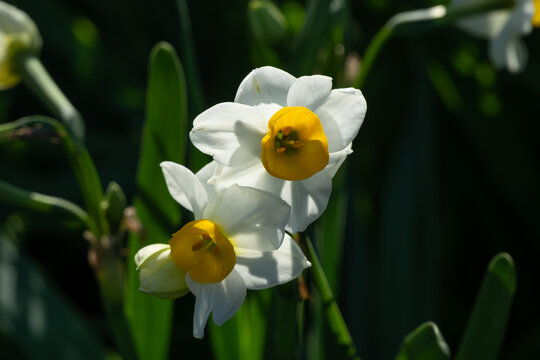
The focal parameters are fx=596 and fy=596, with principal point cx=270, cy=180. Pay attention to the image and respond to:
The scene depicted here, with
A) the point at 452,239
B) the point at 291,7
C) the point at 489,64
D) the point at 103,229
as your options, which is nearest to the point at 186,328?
the point at 103,229

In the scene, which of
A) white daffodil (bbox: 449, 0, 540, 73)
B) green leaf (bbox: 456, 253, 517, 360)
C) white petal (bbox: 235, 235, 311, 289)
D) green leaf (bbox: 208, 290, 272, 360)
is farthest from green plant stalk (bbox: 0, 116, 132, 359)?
white daffodil (bbox: 449, 0, 540, 73)

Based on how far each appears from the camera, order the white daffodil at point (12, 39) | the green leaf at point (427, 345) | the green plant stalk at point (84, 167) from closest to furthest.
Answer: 1. the green leaf at point (427, 345)
2. the green plant stalk at point (84, 167)
3. the white daffodil at point (12, 39)

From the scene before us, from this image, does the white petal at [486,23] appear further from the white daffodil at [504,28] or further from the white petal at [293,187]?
the white petal at [293,187]

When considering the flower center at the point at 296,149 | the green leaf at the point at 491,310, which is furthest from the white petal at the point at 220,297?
the green leaf at the point at 491,310

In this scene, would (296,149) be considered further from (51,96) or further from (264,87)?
(51,96)

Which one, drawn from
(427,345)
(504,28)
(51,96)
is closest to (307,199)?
(427,345)

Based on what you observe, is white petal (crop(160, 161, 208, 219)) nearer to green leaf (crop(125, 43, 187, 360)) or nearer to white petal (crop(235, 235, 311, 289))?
white petal (crop(235, 235, 311, 289))

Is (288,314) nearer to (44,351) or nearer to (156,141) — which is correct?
(156,141)
